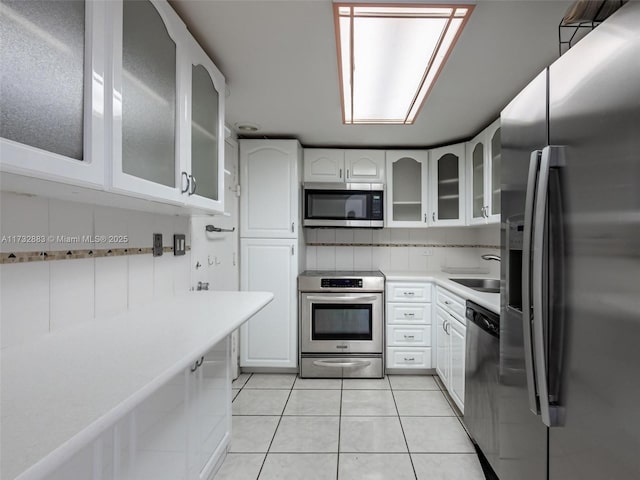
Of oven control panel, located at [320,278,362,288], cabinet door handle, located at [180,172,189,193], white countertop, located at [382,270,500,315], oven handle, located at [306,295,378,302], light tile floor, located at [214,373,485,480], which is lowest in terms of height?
light tile floor, located at [214,373,485,480]

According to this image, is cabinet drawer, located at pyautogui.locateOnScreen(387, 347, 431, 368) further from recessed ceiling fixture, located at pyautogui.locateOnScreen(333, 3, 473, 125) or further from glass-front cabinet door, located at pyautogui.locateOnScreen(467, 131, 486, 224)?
recessed ceiling fixture, located at pyautogui.locateOnScreen(333, 3, 473, 125)

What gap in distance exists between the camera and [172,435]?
→ 3.99 feet

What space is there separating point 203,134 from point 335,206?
1.78 m

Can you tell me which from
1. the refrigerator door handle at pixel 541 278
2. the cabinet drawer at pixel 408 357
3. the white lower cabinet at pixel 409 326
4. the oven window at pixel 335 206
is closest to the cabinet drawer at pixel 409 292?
the white lower cabinet at pixel 409 326

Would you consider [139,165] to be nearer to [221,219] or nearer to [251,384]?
[221,219]

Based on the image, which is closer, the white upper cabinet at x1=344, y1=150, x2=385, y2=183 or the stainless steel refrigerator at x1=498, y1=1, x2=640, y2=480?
the stainless steel refrigerator at x1=498, y1=1, x2=640, y2=480

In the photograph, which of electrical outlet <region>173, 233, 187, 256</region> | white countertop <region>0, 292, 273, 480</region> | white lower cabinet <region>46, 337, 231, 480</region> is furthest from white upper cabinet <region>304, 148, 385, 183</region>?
white countertop <region>0, 292, 273, 480</region>

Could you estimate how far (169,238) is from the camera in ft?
5.47

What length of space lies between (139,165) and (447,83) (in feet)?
5.70

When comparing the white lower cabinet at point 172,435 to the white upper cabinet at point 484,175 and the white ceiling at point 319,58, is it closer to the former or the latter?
the white ceiling at point 319,58

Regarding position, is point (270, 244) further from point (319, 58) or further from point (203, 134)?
point (319, 58)

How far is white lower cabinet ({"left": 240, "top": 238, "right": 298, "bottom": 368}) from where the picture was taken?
9.81ft

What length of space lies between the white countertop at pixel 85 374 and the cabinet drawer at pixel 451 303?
1611 millimetres

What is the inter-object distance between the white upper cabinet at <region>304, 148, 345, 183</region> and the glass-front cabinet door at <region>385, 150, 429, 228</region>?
0.51 meters
